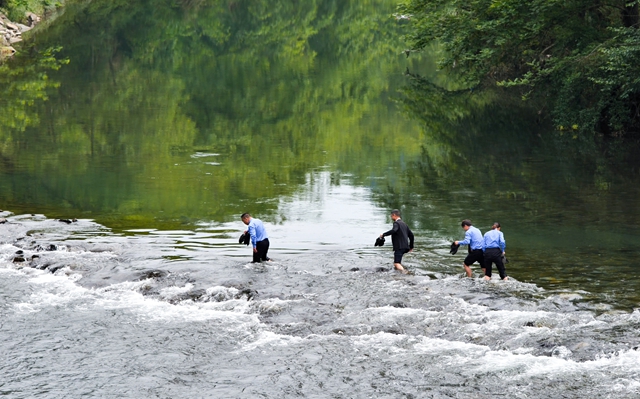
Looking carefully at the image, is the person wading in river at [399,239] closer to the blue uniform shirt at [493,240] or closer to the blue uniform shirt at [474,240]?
the blue uniform shirt at [474,240]

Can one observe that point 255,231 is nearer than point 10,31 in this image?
Yes

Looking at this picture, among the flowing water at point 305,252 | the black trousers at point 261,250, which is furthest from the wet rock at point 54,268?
the black trousers at point 261,250

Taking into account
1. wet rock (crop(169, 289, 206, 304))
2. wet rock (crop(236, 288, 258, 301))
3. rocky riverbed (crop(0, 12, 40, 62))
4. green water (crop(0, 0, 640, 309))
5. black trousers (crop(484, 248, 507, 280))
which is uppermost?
rocky riverbed (crop(0, 12, 40, 62))

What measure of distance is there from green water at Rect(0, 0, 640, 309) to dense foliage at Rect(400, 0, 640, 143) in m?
2.46

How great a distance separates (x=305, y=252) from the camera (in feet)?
93.4

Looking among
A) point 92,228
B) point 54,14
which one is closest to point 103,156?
point 92,228

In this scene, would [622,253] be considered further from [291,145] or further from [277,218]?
[291,145]

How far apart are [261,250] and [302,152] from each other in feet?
75.6

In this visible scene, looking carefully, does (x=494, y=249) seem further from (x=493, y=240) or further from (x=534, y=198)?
(x=534, y=198)

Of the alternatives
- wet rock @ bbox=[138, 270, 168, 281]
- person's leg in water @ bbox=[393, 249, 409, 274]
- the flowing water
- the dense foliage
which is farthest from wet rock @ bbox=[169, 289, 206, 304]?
the dense foliage

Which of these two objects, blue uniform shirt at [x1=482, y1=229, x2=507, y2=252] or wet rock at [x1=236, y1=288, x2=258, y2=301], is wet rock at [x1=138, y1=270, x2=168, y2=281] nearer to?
wet rock at [x1=236, y1=288, x2=258, y2=301]

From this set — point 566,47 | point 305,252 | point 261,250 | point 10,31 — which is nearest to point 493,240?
point 305,252

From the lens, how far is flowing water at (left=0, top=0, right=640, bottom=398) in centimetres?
1847

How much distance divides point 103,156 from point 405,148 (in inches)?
668
